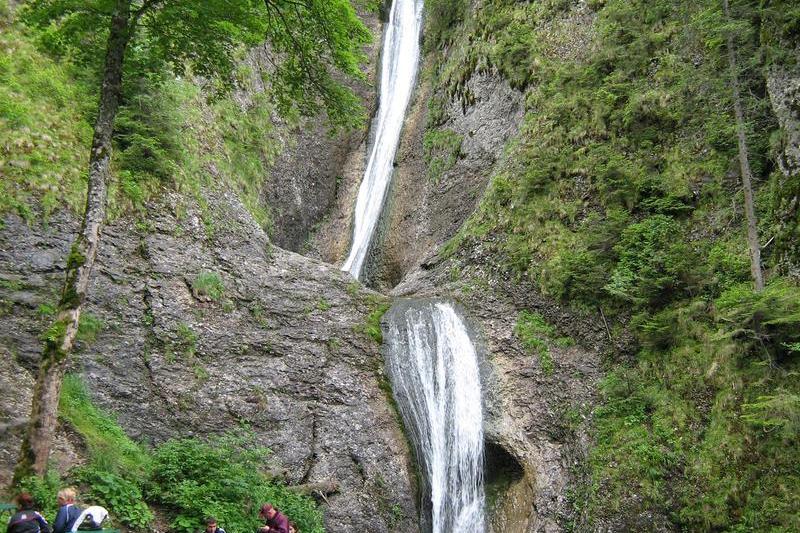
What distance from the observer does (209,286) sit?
1330 cm

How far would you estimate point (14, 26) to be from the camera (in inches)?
515

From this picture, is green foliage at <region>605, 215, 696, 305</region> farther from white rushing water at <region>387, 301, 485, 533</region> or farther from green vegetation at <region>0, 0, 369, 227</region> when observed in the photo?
green vegetation at <region>0, 0, 369, 227</region>

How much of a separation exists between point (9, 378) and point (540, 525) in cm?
952

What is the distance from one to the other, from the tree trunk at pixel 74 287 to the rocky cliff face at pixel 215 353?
1.27 metres

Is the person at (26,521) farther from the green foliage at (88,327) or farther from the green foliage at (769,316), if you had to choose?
the green foliage at (769,316)

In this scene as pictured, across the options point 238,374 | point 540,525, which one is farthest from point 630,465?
point 238,374

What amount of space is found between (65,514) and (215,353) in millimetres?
6191

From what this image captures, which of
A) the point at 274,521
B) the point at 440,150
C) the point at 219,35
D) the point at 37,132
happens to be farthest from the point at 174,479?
the point at 440,150

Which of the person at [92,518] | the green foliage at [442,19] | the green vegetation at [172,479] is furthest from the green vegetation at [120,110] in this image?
the green foliage at [442,19]

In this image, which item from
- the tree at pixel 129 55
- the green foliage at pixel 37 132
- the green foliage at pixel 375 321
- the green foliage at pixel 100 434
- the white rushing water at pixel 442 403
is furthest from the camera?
the green foliage at pixel 375 321

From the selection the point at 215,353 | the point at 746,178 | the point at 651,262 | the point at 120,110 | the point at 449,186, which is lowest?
the point at 215,353

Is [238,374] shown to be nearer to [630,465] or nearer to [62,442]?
[62,442]

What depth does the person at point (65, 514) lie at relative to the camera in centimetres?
611

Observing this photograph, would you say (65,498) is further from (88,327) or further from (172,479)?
(88,327)
